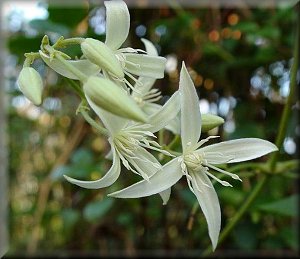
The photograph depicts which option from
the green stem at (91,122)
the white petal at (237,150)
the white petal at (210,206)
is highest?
the green stem at (91,122)

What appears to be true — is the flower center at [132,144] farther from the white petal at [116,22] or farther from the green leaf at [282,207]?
the green leaf at [282,207]

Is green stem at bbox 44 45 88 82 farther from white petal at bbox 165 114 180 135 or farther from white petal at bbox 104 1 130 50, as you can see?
white petal at bbox 165 114 180 135

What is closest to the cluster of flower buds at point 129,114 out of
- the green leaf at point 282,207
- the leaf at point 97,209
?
the green leaf at point 282,207

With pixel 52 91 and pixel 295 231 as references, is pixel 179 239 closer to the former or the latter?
pixel 295 231

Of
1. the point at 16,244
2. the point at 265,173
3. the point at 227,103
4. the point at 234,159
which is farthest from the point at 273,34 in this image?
the point at 16,244

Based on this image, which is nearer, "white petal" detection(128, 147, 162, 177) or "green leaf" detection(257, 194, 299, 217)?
"white petal" detection(128, 147, 162, 177)

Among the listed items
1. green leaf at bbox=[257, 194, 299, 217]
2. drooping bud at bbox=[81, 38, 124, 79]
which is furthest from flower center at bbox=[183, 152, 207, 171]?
green leaf at bbox=[257, 194, 299, 217]
